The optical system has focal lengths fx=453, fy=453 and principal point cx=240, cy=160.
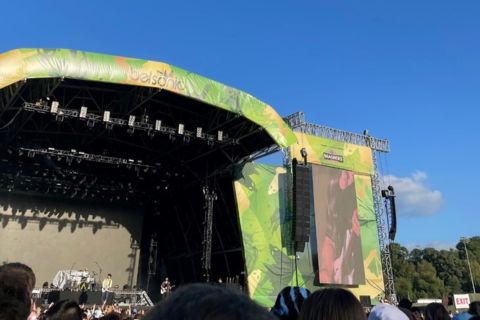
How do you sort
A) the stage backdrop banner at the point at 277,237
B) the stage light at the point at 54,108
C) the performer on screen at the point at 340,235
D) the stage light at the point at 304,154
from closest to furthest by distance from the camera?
the stage light at the point at 54,108 < the stage backdrop banner at the point at 277,237 < the stage light at the point at 304,154 < the performer on screen at the point at 340,235

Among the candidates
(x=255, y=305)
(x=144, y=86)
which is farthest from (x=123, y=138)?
(x=255, y=305)

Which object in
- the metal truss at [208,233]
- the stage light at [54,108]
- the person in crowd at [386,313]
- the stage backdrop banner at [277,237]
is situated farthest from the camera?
the stage backdrop banner at [277,237]

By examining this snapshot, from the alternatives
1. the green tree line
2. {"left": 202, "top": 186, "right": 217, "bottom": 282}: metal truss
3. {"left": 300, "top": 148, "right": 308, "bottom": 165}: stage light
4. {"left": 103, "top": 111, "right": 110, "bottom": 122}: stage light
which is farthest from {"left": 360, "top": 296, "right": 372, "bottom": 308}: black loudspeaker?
the green tree line

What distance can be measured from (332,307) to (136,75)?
1324cm

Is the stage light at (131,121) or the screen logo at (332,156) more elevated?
the screen logo at (332,156)

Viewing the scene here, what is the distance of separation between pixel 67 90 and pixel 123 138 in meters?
3.59

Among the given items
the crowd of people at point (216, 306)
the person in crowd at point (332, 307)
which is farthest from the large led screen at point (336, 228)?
the person in crowd at point (332, 307)

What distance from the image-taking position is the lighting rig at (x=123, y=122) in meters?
14.0

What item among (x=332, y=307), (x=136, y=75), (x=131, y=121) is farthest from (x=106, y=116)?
(x=332, y=307)

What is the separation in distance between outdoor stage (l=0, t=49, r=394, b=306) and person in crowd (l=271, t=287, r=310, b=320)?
12.2 metres

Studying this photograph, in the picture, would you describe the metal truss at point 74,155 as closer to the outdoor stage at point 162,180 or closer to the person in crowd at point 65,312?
the outdoor stage at point 162,180

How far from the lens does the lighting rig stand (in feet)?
46.1

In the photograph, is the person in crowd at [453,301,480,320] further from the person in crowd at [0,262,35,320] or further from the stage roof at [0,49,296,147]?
the stage roof at [0,49,296,147]

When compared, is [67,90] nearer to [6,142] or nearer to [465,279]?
[6,142]
